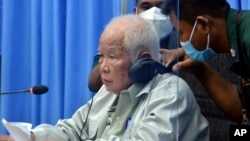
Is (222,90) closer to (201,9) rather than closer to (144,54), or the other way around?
(201,9)

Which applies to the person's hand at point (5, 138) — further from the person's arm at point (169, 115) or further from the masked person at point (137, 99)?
the person's arm at point (169, 115)

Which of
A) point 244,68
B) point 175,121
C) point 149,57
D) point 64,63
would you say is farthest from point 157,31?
point 64,63

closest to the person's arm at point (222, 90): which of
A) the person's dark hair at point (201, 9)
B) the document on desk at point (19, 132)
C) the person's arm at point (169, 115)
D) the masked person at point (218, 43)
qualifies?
the masked person at point (218, 43)

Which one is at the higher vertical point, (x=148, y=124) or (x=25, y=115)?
(x=148, y=124)

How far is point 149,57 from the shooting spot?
1.21 m

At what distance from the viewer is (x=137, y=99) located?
49.9 inches

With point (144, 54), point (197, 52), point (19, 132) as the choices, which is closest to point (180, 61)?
point (144, 54)

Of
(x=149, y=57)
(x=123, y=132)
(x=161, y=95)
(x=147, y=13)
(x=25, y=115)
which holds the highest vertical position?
(x=147, y=13)

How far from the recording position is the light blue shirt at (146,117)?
3.83ft

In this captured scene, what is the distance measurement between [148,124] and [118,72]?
0.19 meters

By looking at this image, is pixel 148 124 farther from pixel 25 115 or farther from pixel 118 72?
pixel 25 115

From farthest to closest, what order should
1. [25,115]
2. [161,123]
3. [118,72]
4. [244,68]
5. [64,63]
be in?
[64,63], [25,115], [244,68], [118,72], [161,123]

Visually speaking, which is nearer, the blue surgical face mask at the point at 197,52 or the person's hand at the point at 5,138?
the person's hand at the point at 5,138

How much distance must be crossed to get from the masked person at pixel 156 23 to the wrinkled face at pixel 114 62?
0.26 ft
